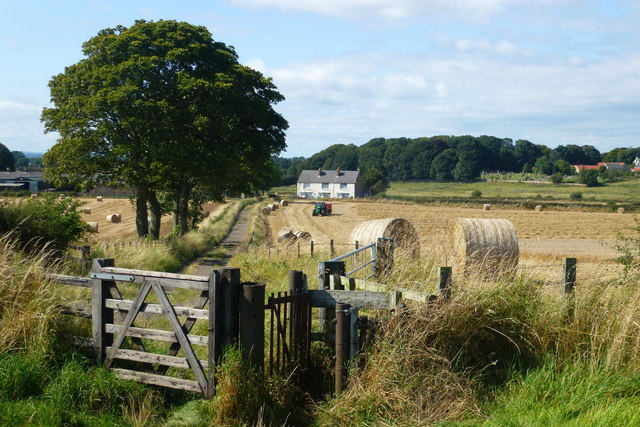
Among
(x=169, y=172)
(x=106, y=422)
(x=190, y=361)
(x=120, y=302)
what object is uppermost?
(x=169, y=172)

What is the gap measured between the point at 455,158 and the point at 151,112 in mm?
141983

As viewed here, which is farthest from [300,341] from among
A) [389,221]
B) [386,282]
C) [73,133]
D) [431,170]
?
[431,170]

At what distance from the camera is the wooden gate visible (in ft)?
23.9

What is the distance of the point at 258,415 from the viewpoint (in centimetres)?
675

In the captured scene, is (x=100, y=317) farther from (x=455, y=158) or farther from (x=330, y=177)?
(x=455, y=158)

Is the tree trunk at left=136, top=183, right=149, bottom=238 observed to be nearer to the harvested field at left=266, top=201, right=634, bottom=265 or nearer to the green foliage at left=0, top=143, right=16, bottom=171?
the harvested field at left=266, top=201, right=634, bottom=265

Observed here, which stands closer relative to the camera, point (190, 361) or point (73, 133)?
point (190, 361)

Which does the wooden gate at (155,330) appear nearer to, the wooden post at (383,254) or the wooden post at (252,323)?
the wooden post at (252,323)

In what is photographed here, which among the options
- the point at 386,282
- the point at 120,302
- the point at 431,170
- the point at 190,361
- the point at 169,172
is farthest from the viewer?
the point at 431,170

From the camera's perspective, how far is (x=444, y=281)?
8.03 meters

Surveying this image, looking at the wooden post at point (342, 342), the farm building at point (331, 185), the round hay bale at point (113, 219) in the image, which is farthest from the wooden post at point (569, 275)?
the farm building at point (331, 185)

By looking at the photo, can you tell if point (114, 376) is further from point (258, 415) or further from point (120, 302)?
point (258, 415)

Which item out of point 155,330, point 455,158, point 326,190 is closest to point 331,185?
point 326,190

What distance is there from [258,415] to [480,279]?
149 inches
